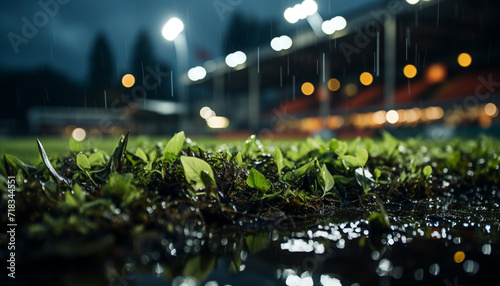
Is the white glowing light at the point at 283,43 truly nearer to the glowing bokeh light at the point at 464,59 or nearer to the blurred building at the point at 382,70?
the blurred building at the point at 382,70

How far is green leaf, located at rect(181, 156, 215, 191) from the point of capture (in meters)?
1.07

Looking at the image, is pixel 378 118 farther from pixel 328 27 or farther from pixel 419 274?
pixel 419 274

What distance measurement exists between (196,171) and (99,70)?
223 feet

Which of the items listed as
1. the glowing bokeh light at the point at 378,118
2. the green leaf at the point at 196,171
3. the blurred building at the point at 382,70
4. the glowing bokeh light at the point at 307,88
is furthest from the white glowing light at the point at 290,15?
the glowing bokeh light at the point at 307,88

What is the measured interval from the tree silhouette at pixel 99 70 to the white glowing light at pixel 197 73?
1383 inches

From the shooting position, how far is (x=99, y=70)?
202 feet

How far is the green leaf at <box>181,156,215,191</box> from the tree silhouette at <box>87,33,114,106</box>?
218ft

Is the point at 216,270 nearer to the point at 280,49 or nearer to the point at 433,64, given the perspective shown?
the point at 280,49

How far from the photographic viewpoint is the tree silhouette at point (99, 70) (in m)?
61.0

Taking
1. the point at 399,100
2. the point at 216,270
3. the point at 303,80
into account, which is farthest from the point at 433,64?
the point at 216,270

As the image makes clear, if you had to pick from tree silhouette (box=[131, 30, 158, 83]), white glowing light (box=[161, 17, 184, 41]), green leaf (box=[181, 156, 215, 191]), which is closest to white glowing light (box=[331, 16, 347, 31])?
white glowing light (box=[161, 17, 184, 41])

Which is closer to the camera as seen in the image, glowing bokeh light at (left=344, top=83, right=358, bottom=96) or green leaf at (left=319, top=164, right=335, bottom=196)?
green leaf at (left=319, top=164, right=335, bottom=196)

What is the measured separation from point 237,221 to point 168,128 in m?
37.1

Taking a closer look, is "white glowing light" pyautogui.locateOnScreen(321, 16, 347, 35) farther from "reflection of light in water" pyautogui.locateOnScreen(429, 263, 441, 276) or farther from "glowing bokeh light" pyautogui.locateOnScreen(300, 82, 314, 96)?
"reflection of light in water" pyautogui.locateOnScreen(429, 263, 441, 276)
